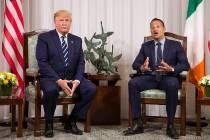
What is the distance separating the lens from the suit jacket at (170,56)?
4145 mm

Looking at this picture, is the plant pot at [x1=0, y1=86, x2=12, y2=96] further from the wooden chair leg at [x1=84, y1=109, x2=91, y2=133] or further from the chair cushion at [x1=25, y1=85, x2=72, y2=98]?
the wooden chair leg at [x1=84, y1=109, x2=91, y2=133]

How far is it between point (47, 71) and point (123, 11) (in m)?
1.73

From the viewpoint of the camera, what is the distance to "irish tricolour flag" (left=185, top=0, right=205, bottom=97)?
4.60 metres

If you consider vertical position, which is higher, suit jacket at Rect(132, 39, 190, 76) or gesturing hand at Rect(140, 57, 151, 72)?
suit jacket at Rect(132, 39, 190, 76)

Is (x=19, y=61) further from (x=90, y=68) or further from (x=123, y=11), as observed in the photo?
(x=123, y=11)

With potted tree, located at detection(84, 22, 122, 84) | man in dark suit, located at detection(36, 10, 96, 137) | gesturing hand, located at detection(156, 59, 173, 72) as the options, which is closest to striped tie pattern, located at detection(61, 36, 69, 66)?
man in dark suit, located at detection(36, 10, 96, 137)

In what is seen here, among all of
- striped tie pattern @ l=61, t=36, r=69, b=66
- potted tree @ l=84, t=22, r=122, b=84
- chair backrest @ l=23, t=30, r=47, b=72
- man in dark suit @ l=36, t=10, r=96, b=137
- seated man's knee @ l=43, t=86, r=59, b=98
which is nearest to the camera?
seated man's knee @ l=43, t=86, r=59, b=98

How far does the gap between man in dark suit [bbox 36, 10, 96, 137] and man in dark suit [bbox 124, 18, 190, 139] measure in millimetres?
479

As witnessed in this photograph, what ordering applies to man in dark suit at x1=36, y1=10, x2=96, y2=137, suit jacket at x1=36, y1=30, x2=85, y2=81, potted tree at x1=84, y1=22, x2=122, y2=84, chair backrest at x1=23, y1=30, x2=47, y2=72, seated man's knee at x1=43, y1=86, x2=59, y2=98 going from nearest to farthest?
seated man's knee at x1=43, y1=86, x2=59, y2=98, man in dark suit at x1=36, y1=10, x2=96, y2=137, suit jacket at x1=36, y1=30, x2=85, y2=81, chair backrest at x1=23, y1=30, x2=47, y2=72, potted tree at x1=84, y1=22, x2=122, y2=84

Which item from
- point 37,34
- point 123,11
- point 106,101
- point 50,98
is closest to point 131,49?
point 123,11

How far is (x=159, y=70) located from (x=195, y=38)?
0.81 m

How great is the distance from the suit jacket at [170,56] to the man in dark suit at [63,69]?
0.65 m

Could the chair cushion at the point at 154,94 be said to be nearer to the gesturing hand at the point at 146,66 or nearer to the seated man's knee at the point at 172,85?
the seated man's knee at the point at 172,85

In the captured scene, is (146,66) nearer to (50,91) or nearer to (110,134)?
(110,134)
